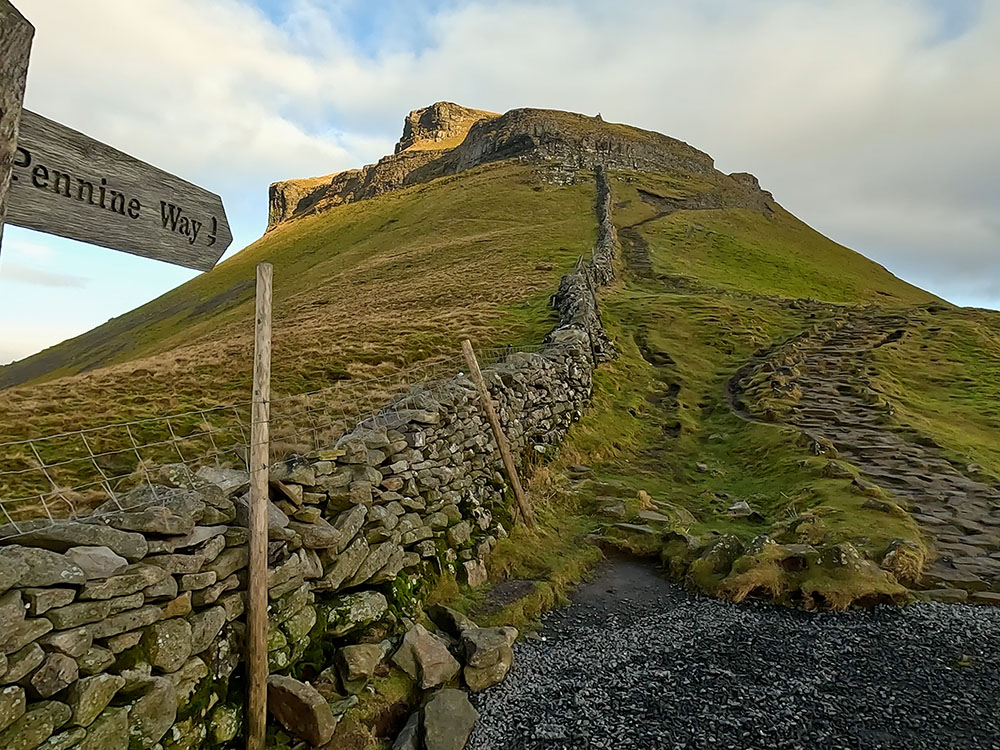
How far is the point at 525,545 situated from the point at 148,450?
7.58m

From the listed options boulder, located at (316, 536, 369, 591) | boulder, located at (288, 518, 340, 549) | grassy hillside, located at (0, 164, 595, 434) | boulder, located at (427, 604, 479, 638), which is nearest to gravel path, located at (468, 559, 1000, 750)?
boulder, located at (427, 604, 479, 638)

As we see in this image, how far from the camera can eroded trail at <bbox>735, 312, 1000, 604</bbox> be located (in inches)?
418

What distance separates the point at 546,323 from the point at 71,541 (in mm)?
20896

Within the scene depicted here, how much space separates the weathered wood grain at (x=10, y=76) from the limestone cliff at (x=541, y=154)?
93941 mm

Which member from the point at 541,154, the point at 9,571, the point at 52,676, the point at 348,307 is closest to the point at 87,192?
the point at 9,571

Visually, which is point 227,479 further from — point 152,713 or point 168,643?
point 152,713

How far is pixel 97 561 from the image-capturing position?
502 centimetres

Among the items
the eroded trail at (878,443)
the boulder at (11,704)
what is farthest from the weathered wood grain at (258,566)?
the eroded trail at (878,443)

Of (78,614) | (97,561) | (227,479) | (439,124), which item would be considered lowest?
(78,614)

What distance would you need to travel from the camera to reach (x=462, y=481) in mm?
11203

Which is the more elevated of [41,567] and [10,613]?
[41,567]

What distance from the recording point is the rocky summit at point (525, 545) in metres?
5.53

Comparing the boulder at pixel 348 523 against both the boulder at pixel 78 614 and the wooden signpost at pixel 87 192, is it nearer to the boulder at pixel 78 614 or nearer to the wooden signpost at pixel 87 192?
the boulder at pixel 78 614

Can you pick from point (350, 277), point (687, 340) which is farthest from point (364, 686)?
point (350, 277)
